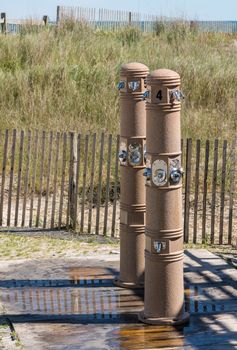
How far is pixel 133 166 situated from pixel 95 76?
12983 mm

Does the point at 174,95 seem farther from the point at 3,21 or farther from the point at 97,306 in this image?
the point at 3,21

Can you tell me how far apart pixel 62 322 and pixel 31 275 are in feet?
5.48

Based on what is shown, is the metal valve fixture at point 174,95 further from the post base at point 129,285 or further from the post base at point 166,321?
the post base at point 129,285

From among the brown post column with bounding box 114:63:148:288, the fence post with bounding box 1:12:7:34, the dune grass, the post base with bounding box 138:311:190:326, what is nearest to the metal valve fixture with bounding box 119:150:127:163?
the brown post column with bounding box 114:63:148:288

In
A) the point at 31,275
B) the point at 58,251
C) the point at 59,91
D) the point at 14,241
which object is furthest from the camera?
the point at 59,91

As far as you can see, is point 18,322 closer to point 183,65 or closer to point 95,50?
point 183,65

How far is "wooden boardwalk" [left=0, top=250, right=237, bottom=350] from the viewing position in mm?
7524

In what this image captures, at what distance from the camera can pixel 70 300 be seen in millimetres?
8633

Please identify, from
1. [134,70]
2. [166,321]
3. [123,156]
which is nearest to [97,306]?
[166,321]

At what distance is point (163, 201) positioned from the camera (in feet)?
25.6

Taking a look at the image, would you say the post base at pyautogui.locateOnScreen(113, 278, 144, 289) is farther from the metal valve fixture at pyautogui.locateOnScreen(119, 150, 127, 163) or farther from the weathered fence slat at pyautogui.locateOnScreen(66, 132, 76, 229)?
the weathered fence slat at pyautogui.locateOnScreen(66, 132, 76, 229)

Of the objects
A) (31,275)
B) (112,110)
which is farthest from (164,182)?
(112,110)

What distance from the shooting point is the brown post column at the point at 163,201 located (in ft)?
25.5

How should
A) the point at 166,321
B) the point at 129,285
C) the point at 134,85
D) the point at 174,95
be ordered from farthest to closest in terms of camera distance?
the point at 129,285 < the point at 134,85 < the point at 166,321 < the point at 174,95
